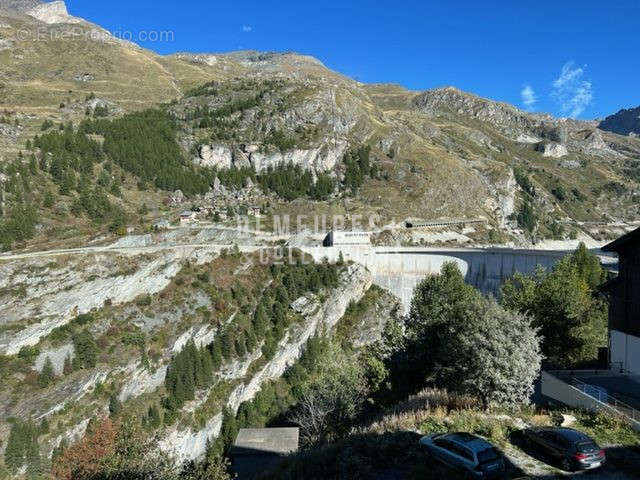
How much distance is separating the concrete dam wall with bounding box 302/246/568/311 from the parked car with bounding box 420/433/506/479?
218ft

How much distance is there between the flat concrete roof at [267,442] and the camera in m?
28.2

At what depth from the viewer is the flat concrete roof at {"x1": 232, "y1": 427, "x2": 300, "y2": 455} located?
28.2 metres

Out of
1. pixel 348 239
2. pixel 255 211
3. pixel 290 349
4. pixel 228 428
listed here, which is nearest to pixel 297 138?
pixel 255 211

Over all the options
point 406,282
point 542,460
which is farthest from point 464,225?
point 542,460

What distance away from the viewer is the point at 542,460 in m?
15.8

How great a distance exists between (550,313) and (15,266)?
68587mm

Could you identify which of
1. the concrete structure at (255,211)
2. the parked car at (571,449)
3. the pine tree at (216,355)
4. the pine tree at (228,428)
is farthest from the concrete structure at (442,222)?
the parked car at (571,449)

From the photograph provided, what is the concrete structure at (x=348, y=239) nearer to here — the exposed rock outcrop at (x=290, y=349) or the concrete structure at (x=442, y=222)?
the exposed rock outcrop at (x=290, y=349)

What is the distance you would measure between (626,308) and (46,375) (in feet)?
188

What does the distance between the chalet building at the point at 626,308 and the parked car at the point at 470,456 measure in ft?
56.1

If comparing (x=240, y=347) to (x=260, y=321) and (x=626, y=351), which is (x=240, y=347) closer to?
(x=260, y=321)

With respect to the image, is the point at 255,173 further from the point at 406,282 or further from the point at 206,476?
the point at 206,476

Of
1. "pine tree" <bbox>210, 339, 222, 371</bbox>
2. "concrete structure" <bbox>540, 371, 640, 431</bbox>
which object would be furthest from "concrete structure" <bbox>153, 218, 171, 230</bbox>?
"concrete structure" <bbox>540, 371, 640, 431</bbox>

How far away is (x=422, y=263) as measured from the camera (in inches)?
3258
